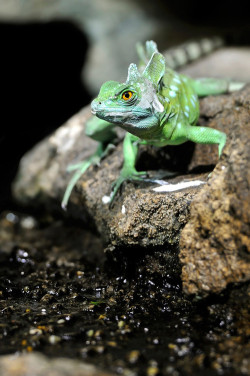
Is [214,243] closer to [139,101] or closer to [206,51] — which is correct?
[139,101]

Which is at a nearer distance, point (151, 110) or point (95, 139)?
point (151, 110)

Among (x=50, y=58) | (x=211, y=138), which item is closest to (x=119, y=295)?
(x=211, y=138)

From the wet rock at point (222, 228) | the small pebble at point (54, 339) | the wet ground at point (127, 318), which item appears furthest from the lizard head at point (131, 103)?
the small pebble at point (54, 339)

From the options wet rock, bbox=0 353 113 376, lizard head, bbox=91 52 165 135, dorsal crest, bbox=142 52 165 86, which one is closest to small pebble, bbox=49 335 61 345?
wet rock, bbox=0 353 113 376

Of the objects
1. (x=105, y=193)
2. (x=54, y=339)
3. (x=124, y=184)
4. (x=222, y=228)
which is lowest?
(x=54, y=339)

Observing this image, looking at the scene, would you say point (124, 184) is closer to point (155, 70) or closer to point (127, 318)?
point (155, 70)

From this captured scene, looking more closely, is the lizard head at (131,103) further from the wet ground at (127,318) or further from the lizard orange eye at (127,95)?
the wet ground at (127,318)

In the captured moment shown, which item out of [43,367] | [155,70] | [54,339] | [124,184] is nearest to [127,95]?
[155,70]

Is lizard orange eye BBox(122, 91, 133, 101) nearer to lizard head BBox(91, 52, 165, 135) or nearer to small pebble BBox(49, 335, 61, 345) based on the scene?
lizard head BBox(91, 52, 165, 135)
